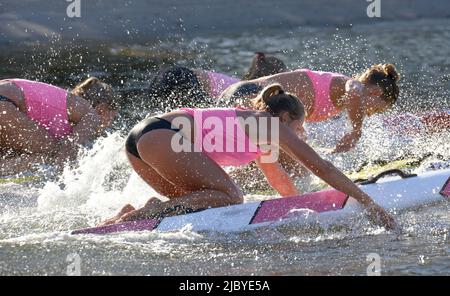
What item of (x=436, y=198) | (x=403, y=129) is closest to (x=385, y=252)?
(x=436, y=198)

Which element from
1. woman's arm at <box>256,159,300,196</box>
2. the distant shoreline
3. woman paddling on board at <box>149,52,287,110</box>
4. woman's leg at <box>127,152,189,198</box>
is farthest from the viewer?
the distant shoreline

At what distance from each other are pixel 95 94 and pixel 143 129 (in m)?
2.22

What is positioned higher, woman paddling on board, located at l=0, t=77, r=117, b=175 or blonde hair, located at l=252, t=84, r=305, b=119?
blonde hair, located at l=252, t=84, r=305, b=119

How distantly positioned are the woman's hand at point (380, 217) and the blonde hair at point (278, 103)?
72 cm

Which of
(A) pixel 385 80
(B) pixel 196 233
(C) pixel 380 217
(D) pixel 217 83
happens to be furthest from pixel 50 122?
(C) pixel 380 217

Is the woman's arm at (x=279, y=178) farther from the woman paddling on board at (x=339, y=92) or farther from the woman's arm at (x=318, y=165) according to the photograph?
the woman paddling on board at (x=339, y=92)

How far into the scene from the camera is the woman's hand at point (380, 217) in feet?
20.6

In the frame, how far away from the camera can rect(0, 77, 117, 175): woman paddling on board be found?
832 cm

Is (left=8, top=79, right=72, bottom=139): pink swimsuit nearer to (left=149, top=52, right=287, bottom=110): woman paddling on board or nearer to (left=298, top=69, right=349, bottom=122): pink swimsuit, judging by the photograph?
(left=149, top=52, right=287, bottom=110): woman paddling on board

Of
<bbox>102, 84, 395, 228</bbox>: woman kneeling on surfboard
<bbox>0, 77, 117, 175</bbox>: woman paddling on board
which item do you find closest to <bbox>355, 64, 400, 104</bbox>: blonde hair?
<bbox>102, 84, 395, 228</bbox>: woman kneeling on surfboard

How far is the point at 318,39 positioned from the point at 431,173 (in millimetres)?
8155

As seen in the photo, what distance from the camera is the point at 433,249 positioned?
20.3 feet

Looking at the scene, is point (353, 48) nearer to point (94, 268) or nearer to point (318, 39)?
point (318, 39)

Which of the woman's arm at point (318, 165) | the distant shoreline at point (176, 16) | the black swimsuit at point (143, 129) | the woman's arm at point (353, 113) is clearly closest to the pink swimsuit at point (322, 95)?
the woman's arm at point (353, 113)
